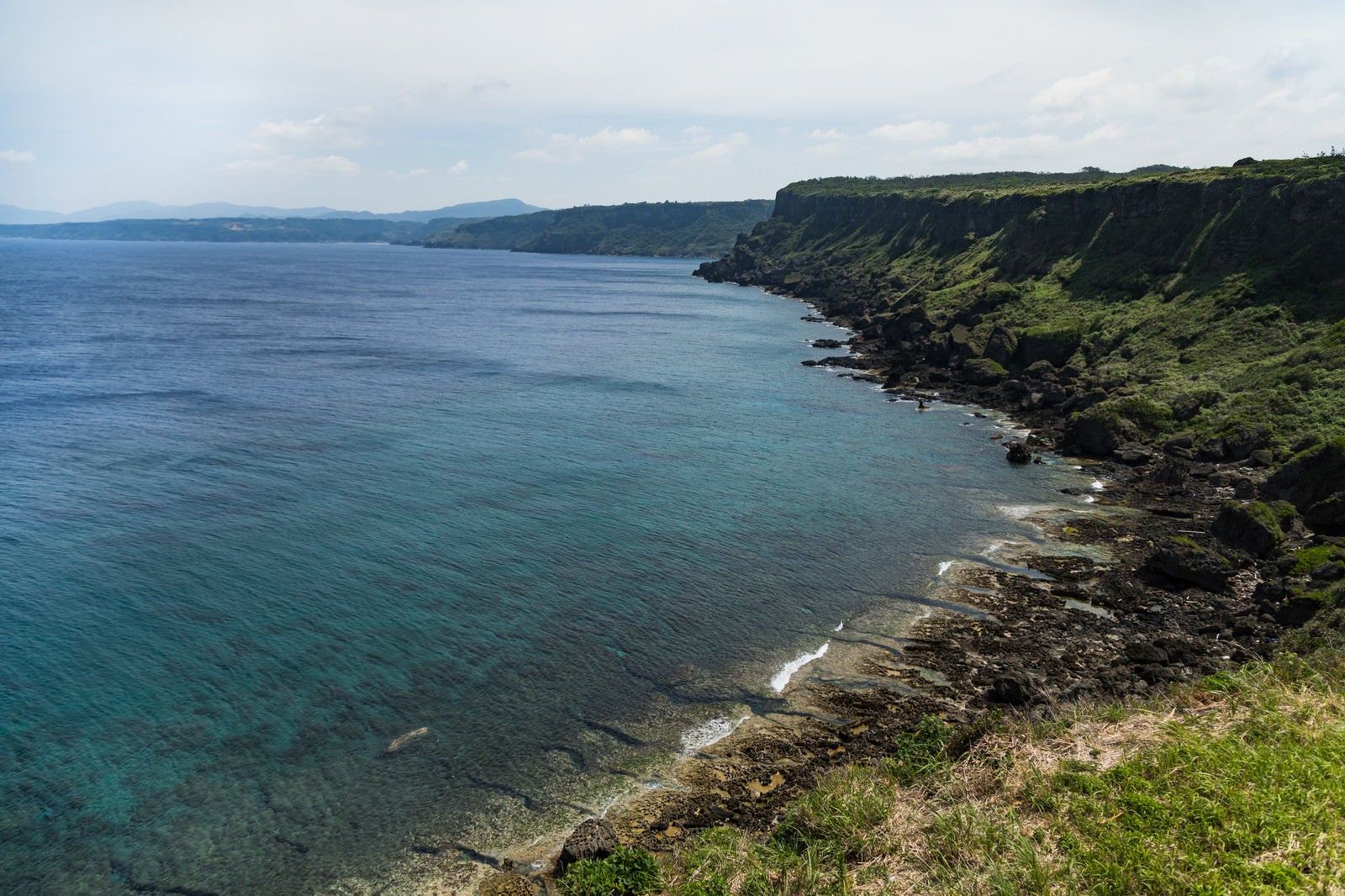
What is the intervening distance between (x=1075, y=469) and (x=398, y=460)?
4308 centimetres

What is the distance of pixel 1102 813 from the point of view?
14734mm

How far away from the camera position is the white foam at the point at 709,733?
76.5 feet

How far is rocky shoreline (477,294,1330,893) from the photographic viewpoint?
21125 millimetres

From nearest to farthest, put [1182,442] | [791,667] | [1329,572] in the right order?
[791,667] < [1329,572] < [1182,442]

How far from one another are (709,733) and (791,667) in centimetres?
486

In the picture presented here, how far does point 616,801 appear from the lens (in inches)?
825

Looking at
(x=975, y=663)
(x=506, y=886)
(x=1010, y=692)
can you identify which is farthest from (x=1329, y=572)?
(x=506, y=886)

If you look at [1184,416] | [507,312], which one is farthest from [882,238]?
[1184,416]

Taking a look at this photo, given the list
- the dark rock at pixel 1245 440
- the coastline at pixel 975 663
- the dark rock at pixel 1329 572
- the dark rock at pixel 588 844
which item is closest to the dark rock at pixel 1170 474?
the dark rock at pixel 1245 440

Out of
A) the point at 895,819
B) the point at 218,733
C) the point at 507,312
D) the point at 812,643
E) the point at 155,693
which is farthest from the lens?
the point at 507,312

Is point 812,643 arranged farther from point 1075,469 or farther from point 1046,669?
point 1075,469

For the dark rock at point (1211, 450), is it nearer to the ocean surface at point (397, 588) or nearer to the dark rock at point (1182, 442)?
the dark rock at point (1182, 442)

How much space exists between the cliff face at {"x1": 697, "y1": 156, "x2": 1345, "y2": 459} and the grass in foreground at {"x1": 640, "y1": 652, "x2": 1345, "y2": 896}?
117 ft

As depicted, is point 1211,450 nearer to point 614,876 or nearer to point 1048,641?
point 1048,641
